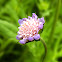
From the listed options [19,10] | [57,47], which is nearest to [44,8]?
[19,10]

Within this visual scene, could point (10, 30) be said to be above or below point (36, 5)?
below

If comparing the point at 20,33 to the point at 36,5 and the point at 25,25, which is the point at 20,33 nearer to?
the point at 25,25

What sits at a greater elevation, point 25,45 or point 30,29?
point 25,45

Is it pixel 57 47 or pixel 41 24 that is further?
pixel 57 47

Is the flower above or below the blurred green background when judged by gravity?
below

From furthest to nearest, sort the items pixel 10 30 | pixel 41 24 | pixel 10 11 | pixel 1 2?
pixel 1 2 < pixel 10 11 < pixel 10 30 < pixel 41 24

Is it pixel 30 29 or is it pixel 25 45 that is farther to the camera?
pixel 25 45

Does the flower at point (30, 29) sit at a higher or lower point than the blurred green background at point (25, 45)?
lower

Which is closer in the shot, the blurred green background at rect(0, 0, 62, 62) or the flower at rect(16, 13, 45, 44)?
the flower at rect(16, 13, 45, 44)

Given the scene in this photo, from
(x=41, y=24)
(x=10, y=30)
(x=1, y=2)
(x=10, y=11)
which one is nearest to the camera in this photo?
(x=41, y=24)

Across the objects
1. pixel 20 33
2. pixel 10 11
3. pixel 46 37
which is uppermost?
pixel 10 11

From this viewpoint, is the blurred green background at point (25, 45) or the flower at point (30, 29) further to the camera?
the blurred green background at point (25, 45)
